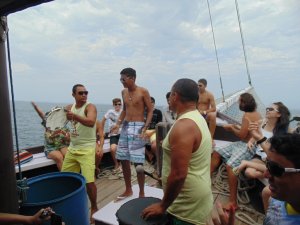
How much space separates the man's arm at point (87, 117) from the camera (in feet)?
10.3

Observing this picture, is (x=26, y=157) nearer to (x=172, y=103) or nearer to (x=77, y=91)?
(x=77, y=91)

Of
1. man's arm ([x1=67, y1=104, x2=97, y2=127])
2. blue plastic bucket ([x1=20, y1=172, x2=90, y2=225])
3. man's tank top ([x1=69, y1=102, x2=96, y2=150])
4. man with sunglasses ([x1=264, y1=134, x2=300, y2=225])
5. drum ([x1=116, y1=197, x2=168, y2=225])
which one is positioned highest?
man's arm ([x1=67, y1=104, x2=97, y2=127])

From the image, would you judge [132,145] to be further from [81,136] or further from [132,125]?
[81,136]

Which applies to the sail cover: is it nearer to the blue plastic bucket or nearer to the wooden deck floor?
the blue plastic bucket

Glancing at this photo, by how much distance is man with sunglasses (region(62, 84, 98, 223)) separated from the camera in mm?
3297

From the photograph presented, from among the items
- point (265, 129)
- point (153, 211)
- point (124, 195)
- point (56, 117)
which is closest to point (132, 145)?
point (124, 195)

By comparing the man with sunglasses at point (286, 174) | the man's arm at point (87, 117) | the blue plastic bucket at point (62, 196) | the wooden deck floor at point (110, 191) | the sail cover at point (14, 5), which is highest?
the sail cover at point (14, 5)

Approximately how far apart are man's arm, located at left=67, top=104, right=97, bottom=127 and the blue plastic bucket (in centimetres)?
83

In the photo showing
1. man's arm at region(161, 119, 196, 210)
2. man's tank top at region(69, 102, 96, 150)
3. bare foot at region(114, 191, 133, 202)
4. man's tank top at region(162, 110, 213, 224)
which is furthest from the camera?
man's tank top at region(69, 102, 96, 150)

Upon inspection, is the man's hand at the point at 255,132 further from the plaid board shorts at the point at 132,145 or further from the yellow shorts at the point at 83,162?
the yellow shorts at the point at 83,162

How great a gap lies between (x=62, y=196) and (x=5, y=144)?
3.66ft

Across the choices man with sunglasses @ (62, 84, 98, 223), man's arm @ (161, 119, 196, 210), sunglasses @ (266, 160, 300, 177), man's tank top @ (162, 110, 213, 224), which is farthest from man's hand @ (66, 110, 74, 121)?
sunglasses @ (266, 160, 300, 177)

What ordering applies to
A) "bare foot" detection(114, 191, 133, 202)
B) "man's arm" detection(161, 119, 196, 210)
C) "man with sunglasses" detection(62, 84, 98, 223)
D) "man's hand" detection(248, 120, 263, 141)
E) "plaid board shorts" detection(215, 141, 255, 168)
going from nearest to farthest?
"man's arm" detection(161, 119, 196, 210), "man's hand" detection(248, 120, 263, 141), "bare foot" detection(114, 191, 133, 202), "man with sunglasses" detection(62, 84, 98, 223), "plaid board shorts" detection(215, 141, 255, 168)

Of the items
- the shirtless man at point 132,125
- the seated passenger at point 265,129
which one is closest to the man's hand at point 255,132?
the seated passenger at point 265,129
